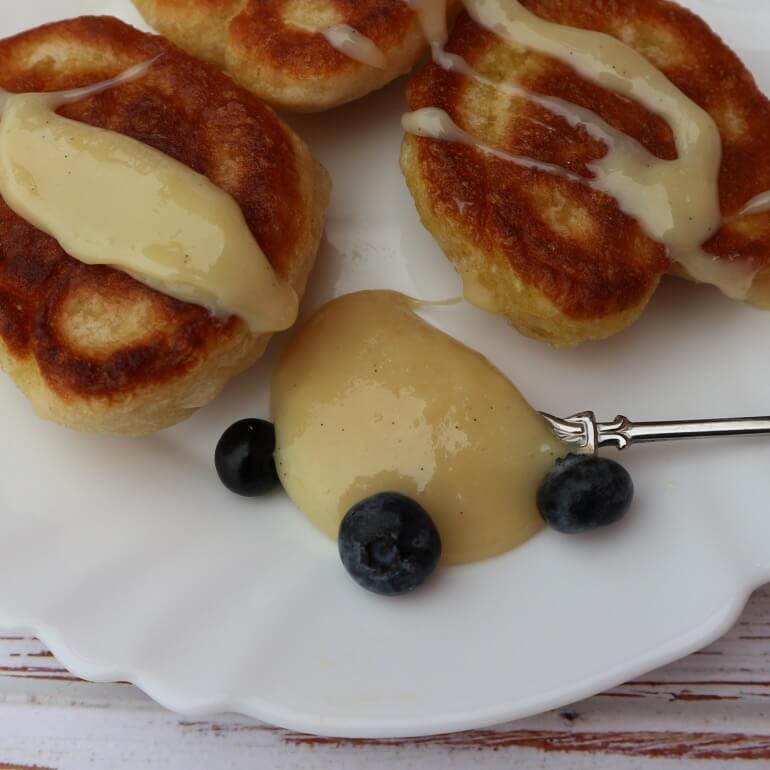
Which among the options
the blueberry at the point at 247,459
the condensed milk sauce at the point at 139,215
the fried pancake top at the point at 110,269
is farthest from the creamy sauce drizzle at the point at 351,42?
the blueberry at the point at 247,459

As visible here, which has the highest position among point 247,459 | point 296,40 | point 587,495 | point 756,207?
point 756,207

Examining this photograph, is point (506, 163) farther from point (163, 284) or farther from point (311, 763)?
point (311, 763)

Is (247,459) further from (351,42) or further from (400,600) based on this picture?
(351,42)

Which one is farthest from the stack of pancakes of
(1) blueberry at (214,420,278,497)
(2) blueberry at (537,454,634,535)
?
(2) blueberry at (537,454,634,535)

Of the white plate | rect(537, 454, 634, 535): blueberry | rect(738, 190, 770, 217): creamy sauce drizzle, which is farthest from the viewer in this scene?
rect(738, 190, 770, 217): creamy sauce drizzle

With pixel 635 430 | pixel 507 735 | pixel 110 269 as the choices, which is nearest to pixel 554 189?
pixel 635 430

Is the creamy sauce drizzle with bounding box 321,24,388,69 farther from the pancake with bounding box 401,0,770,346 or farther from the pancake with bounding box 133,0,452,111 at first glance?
the pancake with bounding box 401,0,770,346

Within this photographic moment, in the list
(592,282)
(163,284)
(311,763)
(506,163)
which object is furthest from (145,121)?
(311,763)
